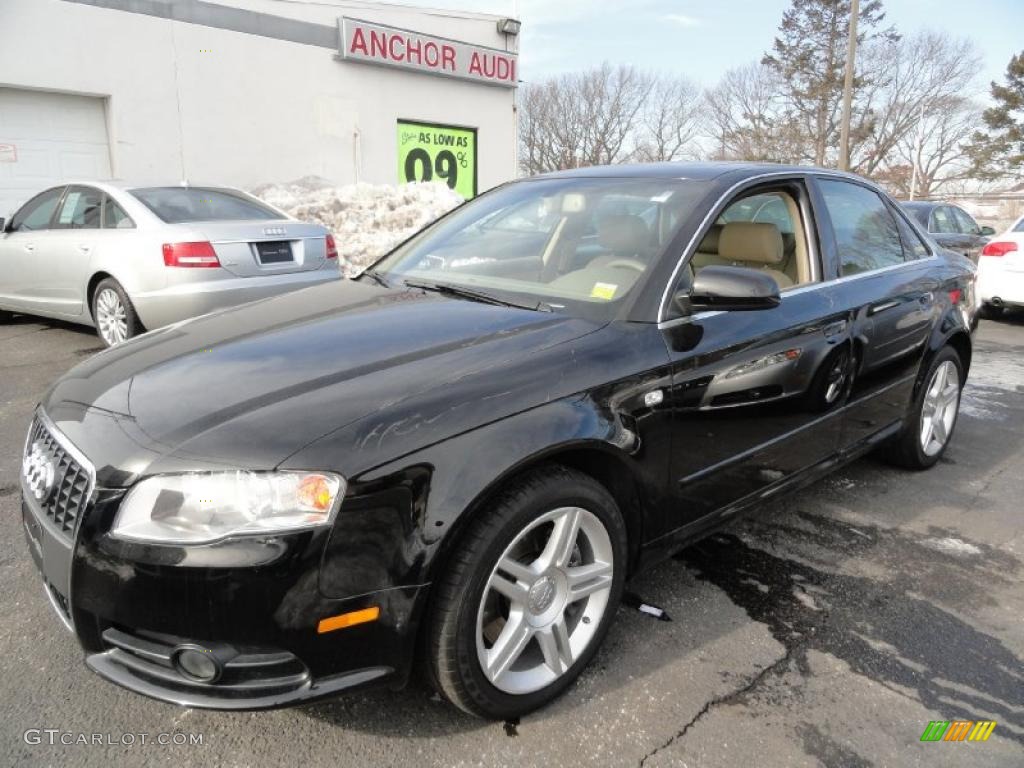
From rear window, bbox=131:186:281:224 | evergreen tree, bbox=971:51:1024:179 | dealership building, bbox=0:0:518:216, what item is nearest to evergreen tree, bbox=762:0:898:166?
evergreen tree, bbox=971:51:1024:179

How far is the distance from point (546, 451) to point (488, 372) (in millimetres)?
267

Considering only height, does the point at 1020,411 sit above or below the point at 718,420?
below

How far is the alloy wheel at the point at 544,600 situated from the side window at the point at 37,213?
6.86 metres

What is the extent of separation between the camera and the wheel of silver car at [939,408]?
4.11 meters

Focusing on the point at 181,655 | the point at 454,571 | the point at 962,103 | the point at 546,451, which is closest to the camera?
the point at 181,655

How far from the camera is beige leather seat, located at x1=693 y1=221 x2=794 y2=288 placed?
329cm

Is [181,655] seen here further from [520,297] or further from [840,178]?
[840,178]

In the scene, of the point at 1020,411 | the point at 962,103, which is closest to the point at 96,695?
the point at 1020,411

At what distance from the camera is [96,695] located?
7.27 ft

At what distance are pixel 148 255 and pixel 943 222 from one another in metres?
10.8

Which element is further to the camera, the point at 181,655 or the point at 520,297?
the point at 520,297

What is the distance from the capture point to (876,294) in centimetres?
342

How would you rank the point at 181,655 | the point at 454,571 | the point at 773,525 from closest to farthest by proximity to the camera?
the point at 181,655, the point at 454,571, the point at 773,525

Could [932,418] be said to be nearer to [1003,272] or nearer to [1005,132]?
[1003,272]
